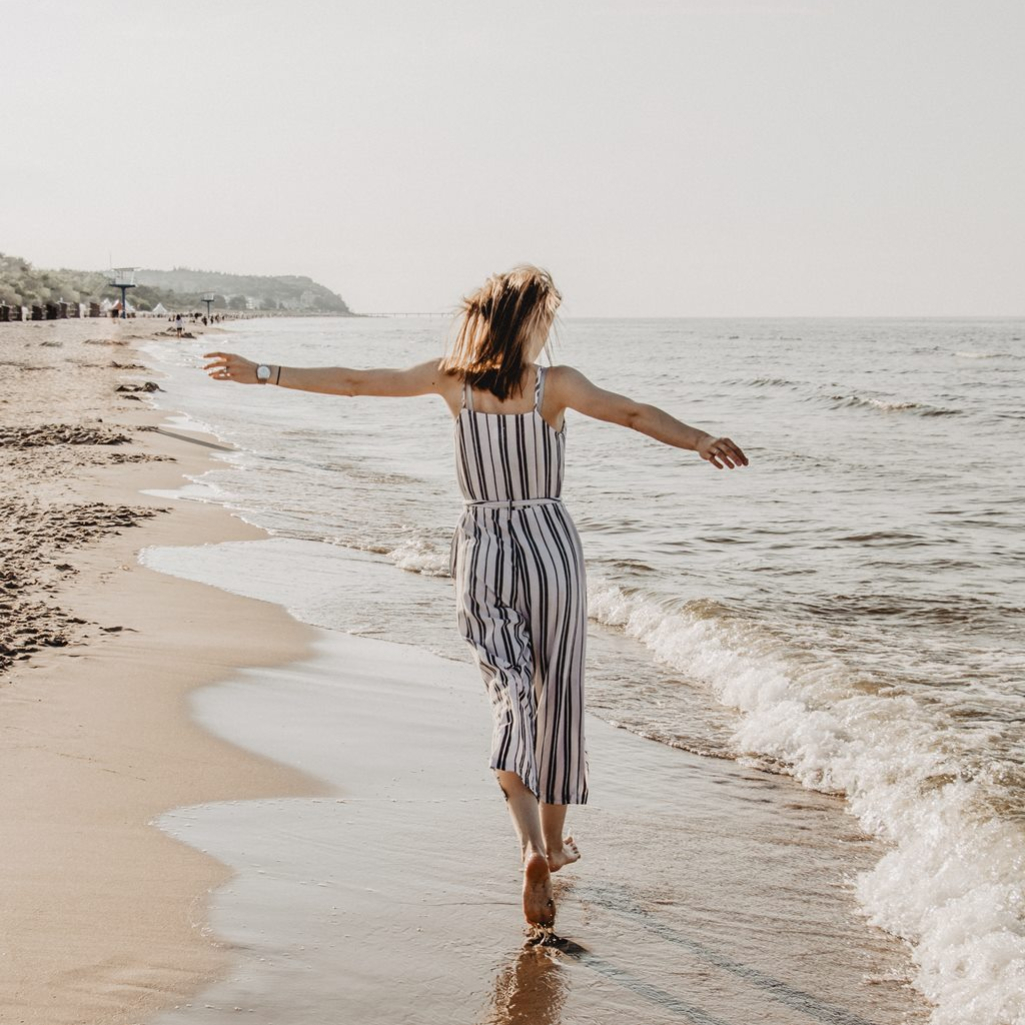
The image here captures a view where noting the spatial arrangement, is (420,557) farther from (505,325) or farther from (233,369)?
(505,325)

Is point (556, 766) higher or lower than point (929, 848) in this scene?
higher

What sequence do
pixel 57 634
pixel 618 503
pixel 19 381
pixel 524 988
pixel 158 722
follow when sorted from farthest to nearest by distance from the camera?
pixel 19 381 → pixel 618 503 → pixel 57 634 → pixel 158 722 → pixel 524 988

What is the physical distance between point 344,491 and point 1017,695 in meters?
9.30

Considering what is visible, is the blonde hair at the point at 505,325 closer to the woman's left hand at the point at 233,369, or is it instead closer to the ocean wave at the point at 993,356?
the woman's left hand at the point at 233,369

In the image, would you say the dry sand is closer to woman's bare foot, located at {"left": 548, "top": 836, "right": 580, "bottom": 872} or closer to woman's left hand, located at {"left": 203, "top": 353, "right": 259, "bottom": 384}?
woman's bare foot, located at {"left": 548, "top": 836, "right": 580, "bottom": 872}

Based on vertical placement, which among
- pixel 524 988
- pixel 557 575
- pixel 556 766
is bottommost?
pixel 524 988

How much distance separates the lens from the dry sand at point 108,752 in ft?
9.74

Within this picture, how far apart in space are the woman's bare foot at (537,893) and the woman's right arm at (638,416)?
1.18 metres

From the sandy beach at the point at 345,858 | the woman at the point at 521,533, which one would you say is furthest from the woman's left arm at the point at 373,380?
the sandy beach at the point at 345,858

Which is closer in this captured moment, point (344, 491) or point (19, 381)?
point (344, 491)

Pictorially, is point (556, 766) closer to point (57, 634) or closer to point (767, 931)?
point (767, 931)

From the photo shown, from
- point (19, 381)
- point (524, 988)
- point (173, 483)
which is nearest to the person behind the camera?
point (524, 988)

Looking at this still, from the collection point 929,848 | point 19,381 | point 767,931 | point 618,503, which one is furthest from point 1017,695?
point 19,381

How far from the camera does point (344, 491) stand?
46.6 feet
